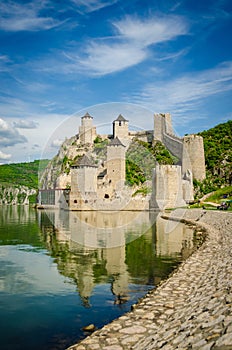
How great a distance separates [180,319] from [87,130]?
2003 inches

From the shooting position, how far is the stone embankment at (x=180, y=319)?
10.5ft

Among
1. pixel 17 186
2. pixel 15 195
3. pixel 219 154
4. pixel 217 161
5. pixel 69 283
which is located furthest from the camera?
pixel 17 186

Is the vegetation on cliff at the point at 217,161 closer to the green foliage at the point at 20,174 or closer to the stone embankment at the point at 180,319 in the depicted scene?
the stone embankment at the point at 180,319

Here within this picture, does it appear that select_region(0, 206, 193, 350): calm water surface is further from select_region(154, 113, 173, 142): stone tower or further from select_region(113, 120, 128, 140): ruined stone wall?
select_region(113, 120, 128, 140): ruined stone wall

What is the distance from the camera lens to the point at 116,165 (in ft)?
141

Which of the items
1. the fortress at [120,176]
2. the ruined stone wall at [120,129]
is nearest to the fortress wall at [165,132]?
the fortress at [120,176]

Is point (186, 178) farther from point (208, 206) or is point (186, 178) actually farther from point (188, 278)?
point (188, 278)

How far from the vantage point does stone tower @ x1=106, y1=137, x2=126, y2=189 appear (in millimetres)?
42719

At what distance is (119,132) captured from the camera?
168 feet

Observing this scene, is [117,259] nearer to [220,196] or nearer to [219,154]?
[220,196]

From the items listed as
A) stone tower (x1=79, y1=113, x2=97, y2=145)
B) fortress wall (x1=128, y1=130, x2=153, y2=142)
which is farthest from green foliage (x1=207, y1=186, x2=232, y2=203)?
stone tower (x1=79, y1=113, x2=97, y2=145)

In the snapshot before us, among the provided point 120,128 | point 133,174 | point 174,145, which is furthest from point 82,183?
point 120,128

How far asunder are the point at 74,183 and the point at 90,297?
35520mm

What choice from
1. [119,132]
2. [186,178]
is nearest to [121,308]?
[186,178]
